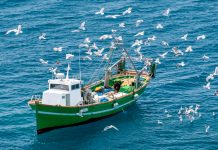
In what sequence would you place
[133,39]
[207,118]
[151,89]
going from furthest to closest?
[133,39] → [151,89] → [207,118]

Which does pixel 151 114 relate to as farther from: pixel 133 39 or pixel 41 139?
pixel 133 39

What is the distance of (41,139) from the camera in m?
93.4

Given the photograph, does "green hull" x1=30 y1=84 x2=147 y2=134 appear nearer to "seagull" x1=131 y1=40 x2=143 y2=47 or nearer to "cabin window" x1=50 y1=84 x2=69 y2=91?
"cabin window" x1=50 y1=84 x2=69 y2=91

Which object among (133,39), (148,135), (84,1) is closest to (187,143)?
(148,135)

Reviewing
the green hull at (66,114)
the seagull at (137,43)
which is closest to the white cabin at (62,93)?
the green hull at (66,114)

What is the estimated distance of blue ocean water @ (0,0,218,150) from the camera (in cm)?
9288

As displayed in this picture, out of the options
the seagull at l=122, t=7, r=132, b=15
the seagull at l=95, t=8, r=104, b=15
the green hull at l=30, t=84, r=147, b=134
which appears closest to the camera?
the green hull at l=30, t=84, r=147, b=134

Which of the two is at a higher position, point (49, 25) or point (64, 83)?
point (49, 25)

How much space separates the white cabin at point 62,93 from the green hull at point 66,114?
4.31ft

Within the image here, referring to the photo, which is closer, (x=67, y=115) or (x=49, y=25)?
(x=67, y=115)

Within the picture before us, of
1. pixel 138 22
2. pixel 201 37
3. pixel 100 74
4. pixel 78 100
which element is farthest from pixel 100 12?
pixel 78 100

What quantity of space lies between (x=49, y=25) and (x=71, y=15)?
20.5 ft

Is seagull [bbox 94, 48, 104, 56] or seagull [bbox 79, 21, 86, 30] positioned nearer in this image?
seagull [bbox 94, 48, 104, 56]

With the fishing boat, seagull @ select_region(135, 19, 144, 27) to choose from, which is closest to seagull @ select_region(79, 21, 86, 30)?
seagull @ select_region(135, 19, 144, 27)
